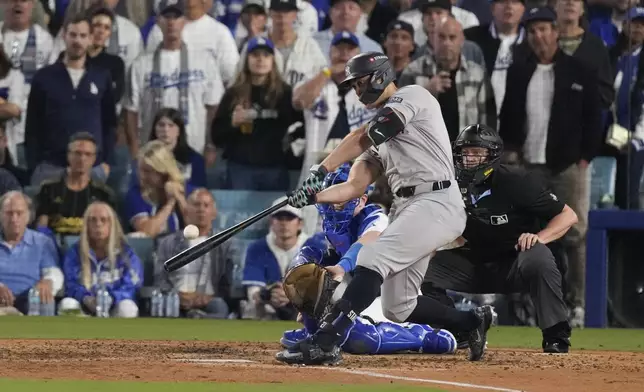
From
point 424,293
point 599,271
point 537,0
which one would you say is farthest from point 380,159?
point 537,0

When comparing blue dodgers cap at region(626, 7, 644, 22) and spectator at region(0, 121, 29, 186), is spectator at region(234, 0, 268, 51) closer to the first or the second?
spectator at region(0, 121, 29, 186)

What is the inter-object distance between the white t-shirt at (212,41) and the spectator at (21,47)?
113 centimetres

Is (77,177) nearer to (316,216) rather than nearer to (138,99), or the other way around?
(138,99)

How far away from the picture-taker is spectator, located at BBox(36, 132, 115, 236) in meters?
12.0

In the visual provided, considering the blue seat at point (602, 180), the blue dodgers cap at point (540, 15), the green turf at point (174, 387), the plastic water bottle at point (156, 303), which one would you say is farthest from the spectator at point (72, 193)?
A: the green turf at point (174, 387)

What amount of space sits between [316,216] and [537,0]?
9.90 ft

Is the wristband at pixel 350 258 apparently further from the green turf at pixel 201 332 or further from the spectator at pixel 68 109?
the spectator at pixel 68 109

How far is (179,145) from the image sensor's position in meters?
12.1

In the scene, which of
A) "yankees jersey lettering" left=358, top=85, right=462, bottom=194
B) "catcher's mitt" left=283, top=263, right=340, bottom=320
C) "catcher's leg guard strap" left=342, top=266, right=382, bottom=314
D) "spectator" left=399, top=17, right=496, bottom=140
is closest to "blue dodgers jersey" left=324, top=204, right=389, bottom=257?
"catcher's mitt" left=283, top=263, right=340, bottom=320

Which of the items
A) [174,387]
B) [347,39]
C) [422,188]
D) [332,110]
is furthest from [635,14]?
[174,387]

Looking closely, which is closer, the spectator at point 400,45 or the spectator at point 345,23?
the spectator at point 400,45

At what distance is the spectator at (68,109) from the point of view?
12219 millimetres

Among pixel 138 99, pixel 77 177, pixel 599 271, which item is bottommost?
pixel 599 271

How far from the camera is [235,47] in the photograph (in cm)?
1219
